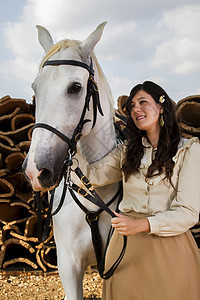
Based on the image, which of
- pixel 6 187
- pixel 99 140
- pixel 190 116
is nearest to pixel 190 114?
pixel 190 116

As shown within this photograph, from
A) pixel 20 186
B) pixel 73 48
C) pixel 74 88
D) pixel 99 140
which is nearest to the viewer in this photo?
pixel 74 88

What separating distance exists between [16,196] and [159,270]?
212 centimetres

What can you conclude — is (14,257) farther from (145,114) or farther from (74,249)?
(145,114)

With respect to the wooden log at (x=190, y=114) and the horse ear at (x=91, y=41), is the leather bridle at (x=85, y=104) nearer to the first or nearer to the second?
the horse ear at (x=91, y=41)

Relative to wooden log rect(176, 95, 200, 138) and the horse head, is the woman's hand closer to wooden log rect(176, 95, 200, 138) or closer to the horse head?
the horse head

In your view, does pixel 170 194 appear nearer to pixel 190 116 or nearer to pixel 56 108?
pixel 56 108

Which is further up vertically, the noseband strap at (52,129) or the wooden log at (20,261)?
the noseband strap at (52,129)

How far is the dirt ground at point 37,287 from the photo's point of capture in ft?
8.64

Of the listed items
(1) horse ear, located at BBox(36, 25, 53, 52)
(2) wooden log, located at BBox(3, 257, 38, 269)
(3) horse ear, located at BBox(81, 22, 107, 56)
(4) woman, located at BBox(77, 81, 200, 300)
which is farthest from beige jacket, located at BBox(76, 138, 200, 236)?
(2) wooden log, located at BBox(3, 257, 38, 269)

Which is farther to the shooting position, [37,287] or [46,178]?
[37,287]

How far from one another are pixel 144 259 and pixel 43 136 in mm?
645

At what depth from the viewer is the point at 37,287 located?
2.74m

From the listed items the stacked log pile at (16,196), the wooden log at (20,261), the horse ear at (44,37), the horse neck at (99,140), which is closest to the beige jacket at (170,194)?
the horse neck at (99,140)

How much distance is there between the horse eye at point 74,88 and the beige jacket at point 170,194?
39 centimetres
